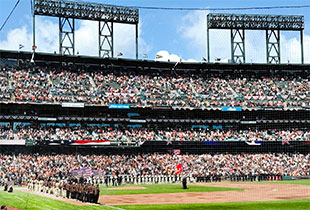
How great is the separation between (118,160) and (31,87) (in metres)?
9.92

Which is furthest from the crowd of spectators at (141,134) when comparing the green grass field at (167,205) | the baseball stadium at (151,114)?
the green grass field at (167,205)

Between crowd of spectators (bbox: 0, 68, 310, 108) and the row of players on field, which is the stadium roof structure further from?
the row of players on field

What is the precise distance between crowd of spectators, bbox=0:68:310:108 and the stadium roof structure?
3.16 feet

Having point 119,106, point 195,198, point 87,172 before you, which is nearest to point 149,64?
point 119,106

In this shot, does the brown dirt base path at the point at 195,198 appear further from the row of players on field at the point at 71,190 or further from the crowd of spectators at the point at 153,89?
the crowd of spectators at the point at 153,89

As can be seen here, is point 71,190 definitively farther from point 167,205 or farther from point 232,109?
point 232,109

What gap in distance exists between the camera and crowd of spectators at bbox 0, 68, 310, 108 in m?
39.4

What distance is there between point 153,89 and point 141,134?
17.8 ft

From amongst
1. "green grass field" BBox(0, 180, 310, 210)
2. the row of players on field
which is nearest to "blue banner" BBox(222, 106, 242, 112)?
"green grass field" BBox(0, 180, 310, 210)

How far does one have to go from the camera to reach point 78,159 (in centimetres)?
3631

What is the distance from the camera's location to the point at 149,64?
46250 millimetres

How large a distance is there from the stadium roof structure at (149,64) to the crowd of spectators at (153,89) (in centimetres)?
96

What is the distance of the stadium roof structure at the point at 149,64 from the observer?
42250mm

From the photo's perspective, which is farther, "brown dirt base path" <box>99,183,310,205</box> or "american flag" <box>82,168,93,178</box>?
"american flag" <box>82,168,93,178</box>
